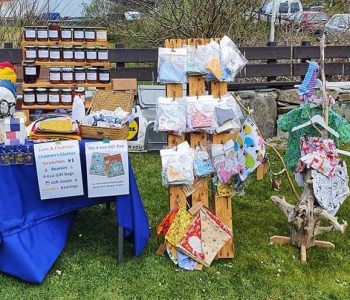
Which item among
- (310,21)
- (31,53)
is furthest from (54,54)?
(310,21)

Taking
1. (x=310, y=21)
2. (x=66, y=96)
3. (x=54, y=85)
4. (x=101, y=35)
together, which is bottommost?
(x=66, y=96)

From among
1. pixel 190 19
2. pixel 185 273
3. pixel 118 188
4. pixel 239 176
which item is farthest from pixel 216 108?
pixel 190 19

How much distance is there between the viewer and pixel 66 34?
5195 millimetres

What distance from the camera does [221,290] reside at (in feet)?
11.0

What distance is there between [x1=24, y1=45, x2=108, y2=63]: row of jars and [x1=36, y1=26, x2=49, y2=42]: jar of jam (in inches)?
3.7

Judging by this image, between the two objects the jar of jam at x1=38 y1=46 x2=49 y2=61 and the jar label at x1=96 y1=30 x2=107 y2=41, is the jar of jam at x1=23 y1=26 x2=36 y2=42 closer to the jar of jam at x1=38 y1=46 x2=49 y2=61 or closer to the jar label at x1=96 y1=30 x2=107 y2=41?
the jar of jam at x1=38 y1=46 x2=49 y2=61

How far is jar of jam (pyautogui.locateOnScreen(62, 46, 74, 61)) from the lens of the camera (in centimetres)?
519

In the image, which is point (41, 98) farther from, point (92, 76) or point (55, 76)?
point (92, 76)

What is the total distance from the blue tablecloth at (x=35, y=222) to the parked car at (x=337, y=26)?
683cm

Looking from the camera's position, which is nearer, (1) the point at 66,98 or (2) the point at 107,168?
(2) the point at 107,168

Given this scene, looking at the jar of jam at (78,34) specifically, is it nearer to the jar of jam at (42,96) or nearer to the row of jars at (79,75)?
the row of jars at (79,75)

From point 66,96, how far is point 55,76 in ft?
0.71

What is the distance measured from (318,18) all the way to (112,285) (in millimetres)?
8677

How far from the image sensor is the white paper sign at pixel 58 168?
3.30 m
